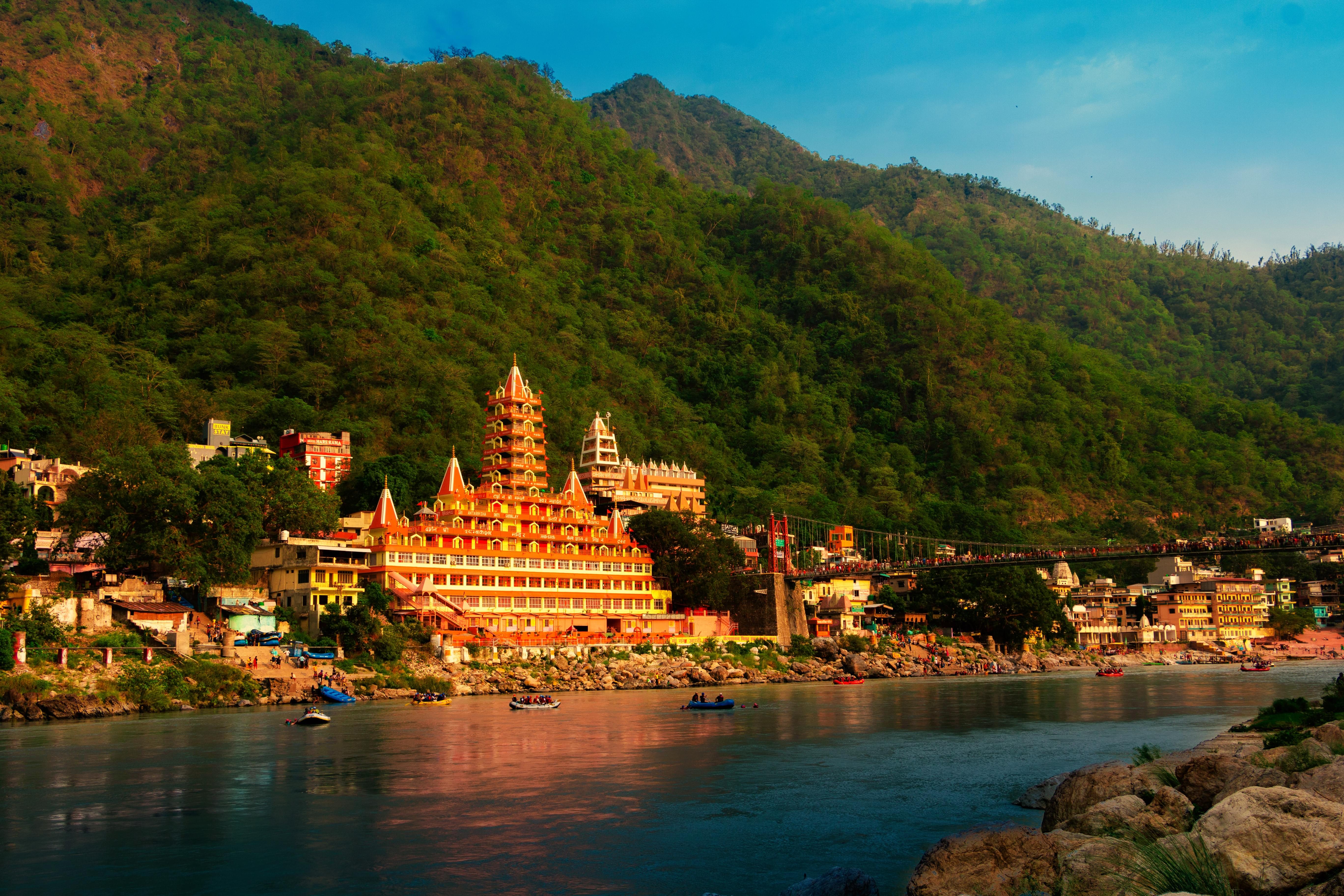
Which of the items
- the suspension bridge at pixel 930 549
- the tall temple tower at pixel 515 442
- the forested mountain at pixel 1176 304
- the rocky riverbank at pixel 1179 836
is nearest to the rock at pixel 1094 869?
the rocky riverbank at pixel 1179 836

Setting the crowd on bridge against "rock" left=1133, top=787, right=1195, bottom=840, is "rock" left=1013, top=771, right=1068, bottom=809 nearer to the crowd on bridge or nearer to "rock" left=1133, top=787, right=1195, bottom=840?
"rock" left=1133, top=787, right=1195, bottom=840

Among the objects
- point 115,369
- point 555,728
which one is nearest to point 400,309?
point 115,369

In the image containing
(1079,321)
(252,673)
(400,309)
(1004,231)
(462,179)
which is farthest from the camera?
(1004,231)

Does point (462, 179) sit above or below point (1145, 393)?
above

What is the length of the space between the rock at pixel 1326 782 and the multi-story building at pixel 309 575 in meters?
42.9

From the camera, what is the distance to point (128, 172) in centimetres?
11244

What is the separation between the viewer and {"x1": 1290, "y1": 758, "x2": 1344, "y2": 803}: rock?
12.1 meters

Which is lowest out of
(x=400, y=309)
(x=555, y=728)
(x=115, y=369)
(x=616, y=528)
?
(x=555, y=728)

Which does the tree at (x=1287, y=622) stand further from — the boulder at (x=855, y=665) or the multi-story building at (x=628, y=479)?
the boulder at (x=855, y=665)

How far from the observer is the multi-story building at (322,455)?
72.9 metres

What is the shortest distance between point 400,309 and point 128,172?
4012cm

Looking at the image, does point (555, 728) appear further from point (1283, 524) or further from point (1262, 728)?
point (1283, 524)

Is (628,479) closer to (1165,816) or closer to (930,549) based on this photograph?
(930,549)

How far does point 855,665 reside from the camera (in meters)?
64.7
